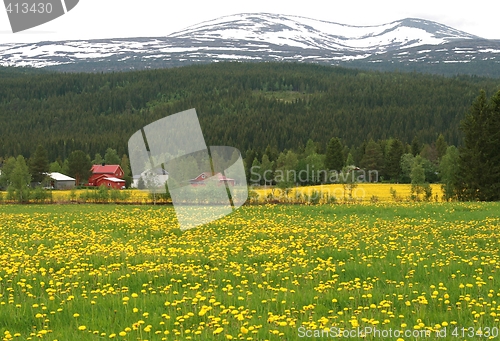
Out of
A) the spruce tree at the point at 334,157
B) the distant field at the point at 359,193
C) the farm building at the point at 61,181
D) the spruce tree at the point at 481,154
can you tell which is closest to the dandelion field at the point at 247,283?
the spruce tree at the point at 481,154

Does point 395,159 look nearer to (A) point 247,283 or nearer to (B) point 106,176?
(B) point 106,176

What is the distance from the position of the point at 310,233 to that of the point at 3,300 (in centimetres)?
1213

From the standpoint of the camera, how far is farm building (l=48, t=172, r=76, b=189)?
418ft

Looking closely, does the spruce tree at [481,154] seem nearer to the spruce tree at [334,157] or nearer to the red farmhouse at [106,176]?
the spruce tree at [334,157]

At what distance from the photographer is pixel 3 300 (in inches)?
401

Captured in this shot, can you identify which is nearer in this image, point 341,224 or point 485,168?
point 341,224

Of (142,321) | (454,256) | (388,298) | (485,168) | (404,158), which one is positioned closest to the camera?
(142,321)

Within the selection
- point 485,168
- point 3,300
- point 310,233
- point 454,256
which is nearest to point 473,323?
point 454,256

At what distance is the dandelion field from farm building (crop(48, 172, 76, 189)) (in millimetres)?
111913

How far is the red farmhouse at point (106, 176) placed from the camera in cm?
13038

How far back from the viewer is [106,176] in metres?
134

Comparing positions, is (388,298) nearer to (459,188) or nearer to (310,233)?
(310,233)

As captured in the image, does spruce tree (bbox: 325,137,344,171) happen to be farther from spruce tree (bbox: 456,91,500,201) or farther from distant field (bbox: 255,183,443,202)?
spruce tree (bbox: 456,91,500,201)

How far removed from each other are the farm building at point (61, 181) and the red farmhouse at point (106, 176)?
17.7 feet
